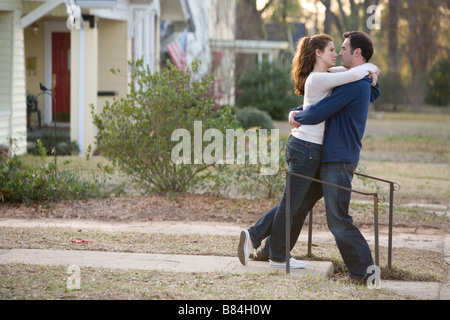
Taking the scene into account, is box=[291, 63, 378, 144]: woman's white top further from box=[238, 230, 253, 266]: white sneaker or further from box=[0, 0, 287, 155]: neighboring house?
box=[0, 0, 287, 155]: neighboring house

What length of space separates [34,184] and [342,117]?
468 centimetres

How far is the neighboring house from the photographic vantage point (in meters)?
13.0

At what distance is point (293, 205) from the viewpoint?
215 inches

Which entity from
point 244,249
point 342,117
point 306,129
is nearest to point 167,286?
point 244,249

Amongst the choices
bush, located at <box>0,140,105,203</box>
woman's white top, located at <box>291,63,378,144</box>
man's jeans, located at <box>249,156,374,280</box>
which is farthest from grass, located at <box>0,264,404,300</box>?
bush, located at <box>0,140,105,203</box>

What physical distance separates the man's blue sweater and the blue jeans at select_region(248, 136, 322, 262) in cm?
12

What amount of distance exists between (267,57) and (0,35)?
69.7 ft

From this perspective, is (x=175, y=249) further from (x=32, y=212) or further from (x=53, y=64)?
(x=53, y=64)

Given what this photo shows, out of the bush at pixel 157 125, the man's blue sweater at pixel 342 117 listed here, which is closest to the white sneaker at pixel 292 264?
the man's blue sweater at pixel 342 117

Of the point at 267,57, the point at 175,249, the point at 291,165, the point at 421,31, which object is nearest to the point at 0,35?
the point at 175,249

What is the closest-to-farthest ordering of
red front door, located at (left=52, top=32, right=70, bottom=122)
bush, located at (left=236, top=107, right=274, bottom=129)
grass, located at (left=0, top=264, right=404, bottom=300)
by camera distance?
grass, located at (left=0, top=264, right=404, bottom=300) → red front door, located at (left=52, top=32, right=70, bottom=122) → bush, located at (left=236, top=107, right=274, bottom=129)

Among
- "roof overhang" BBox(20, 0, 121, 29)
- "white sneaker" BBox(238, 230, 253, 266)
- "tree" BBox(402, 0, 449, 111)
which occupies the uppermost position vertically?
"tree" BBox(402, 0, 449, 111)

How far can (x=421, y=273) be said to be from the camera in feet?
19.5

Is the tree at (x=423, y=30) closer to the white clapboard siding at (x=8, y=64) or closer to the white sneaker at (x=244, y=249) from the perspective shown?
the white clapboard siding at (x=8, y=64)
